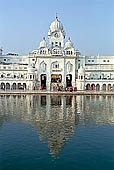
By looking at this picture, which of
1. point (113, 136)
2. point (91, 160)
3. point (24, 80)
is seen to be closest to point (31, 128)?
point (113, 136)

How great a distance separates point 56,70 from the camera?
2271 inches

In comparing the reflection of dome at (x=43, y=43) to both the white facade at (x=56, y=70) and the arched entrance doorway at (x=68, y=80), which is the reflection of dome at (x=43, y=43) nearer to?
the white facade at (x=56, y=70)

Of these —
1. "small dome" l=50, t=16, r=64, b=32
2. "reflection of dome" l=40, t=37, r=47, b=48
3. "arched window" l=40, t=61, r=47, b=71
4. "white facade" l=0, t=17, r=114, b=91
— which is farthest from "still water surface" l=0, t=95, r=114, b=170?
"small dome" l=50, t=16, r=64, b=32

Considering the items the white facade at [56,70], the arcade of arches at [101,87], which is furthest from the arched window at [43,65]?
the arcade of arches at [101,87]

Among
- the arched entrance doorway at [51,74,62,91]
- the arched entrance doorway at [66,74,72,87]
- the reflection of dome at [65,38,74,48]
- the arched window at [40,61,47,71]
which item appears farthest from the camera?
the arched entrance doorway at [66,74,72,87]

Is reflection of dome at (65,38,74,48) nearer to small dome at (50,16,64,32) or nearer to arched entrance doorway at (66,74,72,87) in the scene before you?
small dome at (50,16,64,32)

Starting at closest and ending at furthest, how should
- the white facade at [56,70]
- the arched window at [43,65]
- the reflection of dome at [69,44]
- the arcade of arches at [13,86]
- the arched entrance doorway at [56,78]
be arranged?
the white facade at [56,70]
the arcade of arches at [13,86]
the arched window at [43,65]
the reflection of dome at [69,44]
the arched entrance doorway at [56,78]

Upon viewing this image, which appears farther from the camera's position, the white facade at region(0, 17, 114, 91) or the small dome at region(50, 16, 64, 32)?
the small dome at region(50, 16, 64, 32)

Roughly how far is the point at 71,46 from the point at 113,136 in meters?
46.7

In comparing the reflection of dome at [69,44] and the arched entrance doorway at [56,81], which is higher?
the reflection of dome at [69,44]

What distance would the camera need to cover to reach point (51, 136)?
1407 cm

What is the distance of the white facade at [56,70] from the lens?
55406 mm

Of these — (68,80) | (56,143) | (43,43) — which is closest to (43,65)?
(43,43)

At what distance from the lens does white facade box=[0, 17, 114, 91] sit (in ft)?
182
